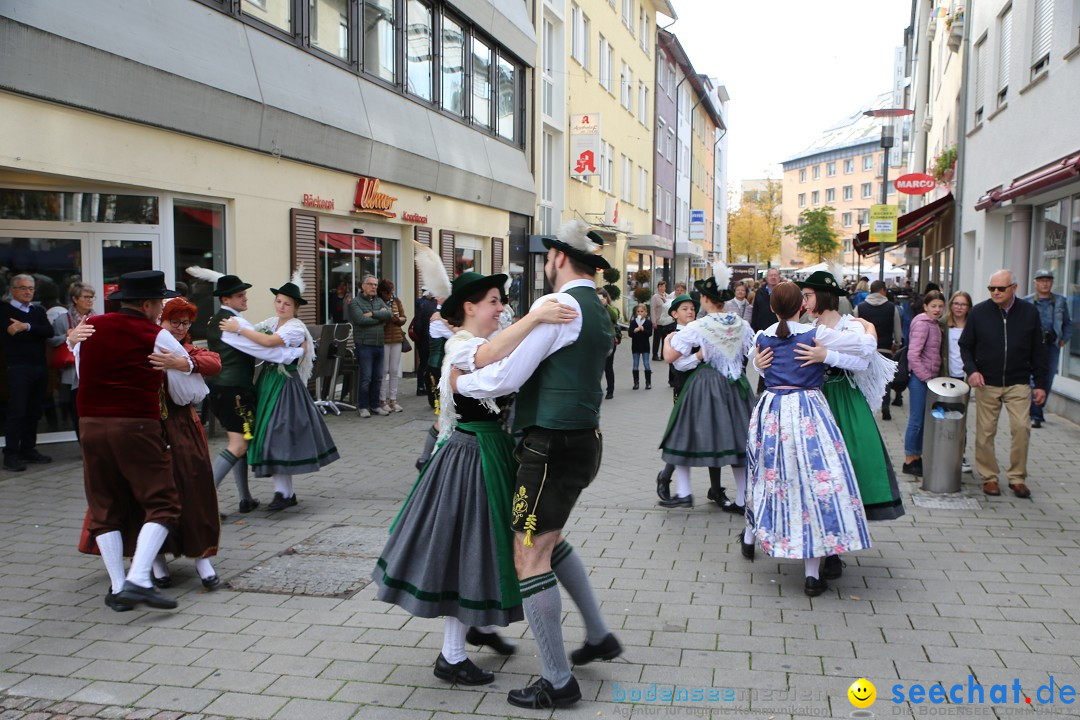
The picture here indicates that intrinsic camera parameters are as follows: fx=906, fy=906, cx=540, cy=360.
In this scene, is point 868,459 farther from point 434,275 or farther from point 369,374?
point 369,374

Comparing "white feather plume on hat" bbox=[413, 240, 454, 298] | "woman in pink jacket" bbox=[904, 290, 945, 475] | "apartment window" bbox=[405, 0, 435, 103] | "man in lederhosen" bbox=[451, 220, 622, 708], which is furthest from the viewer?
"apartment window" bbox=[405, 0, 435, 103]

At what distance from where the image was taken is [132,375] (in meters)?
4.82

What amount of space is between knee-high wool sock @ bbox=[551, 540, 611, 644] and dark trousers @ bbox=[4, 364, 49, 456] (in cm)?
664

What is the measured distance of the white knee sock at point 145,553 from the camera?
4812mm

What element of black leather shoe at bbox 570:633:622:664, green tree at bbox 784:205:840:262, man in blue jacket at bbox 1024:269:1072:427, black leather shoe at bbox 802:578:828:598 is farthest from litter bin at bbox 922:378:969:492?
green tree at bbox 784:205:840:262

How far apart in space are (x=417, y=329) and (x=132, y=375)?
8427 mm

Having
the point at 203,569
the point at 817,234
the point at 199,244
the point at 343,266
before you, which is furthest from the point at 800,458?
the point at 817,234

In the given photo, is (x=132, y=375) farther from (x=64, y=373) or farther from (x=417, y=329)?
(x=417, y=329)

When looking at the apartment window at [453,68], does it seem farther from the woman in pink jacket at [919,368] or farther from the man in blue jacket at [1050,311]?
the woman in pink jacket at [919,368]

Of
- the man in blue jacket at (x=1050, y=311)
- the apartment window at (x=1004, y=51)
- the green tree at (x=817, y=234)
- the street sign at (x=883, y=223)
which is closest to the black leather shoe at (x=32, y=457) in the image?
the man in blue jacket at (x=1050, y=311)

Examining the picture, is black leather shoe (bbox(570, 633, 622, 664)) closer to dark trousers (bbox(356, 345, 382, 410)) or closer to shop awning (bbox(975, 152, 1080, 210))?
shop awning (bbox(975, 152, 1080, 210))

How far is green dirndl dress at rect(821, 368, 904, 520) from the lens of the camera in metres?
5.29

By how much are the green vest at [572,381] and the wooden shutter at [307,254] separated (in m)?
9.07

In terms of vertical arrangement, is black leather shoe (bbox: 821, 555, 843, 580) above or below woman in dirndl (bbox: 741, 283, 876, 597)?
below
